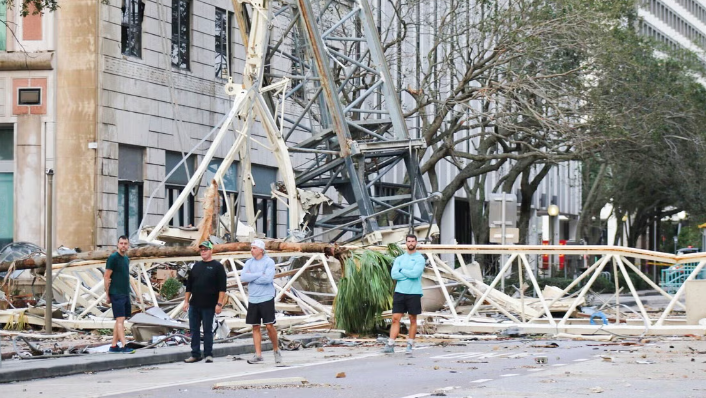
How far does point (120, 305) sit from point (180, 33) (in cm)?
1874

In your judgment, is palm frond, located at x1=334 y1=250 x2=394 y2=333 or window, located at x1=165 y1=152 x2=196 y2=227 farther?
window, located at x1=165 y1=152 x2=196 y2=227

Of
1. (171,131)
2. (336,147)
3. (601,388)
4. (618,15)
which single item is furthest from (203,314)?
(618,15)

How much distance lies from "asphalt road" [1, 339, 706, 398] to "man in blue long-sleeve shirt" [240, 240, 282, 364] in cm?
43

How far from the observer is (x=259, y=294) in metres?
18.5

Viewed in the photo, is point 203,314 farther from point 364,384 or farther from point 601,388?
point 601,388

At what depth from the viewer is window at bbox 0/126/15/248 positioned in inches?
1289

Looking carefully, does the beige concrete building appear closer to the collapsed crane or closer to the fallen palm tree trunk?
the collapsed crane

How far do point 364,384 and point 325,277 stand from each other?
11752 mm

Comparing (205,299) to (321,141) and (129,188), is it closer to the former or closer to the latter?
(321,141)

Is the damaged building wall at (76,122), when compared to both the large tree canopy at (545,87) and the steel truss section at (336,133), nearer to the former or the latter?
the steel truss section at (336,133)

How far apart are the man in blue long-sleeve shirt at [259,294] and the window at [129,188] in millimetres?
16002

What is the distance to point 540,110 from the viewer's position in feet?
121

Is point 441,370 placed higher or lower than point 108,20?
lower

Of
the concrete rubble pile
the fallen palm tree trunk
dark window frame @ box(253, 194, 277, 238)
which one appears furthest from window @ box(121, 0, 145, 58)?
the fallen palm tree trunk
